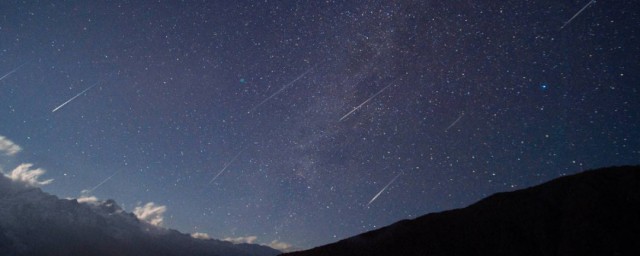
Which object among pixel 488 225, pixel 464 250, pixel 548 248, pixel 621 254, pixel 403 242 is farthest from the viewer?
pixel 403 242

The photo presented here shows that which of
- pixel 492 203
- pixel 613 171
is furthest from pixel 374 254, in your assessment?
pixel 613 171

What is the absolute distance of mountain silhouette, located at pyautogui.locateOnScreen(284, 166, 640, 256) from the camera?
12.9 m

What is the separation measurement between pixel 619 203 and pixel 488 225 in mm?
4989

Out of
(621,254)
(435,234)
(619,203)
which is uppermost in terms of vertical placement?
(435,234)

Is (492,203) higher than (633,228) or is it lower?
higher

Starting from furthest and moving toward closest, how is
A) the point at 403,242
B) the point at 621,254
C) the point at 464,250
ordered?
the point at 403,242
the point at 464,250
the point at 621,254

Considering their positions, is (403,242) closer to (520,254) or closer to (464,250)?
(464,250)

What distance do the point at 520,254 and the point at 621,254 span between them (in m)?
3.13

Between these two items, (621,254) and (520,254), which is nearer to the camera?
(621,254)

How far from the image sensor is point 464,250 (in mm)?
14445

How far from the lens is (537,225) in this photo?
48.0 ft

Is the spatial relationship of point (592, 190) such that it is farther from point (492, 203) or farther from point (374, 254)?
point (374, 254)

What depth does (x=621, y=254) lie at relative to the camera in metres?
11.8

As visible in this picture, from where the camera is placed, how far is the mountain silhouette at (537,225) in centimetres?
1292
